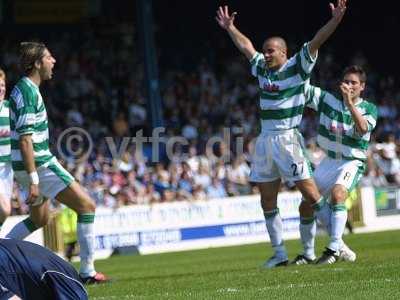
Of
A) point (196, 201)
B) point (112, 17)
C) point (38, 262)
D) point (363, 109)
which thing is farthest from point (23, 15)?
point (38, 262)

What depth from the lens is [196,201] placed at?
23.5 meters

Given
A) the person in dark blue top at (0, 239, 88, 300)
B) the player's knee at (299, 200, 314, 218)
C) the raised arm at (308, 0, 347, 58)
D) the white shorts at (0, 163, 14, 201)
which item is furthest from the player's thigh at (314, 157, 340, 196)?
the person in dark blue top at (0, 239, 88, 300)

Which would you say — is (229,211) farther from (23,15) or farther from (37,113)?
(37,113)

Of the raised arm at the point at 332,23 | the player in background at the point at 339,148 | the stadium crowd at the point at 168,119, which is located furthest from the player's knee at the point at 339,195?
the stadium crowd at the point at 168,119

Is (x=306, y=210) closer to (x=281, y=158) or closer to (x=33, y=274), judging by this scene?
(x=281, y=158)

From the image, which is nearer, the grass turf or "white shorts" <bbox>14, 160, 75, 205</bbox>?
the grass turf

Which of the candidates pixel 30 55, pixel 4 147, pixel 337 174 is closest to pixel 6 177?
pixel 4 147

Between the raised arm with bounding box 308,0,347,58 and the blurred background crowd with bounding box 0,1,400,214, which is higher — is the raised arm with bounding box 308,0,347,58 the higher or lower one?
the higher one

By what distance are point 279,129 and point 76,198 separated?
2.54 meters

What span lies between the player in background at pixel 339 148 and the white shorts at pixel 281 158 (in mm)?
519

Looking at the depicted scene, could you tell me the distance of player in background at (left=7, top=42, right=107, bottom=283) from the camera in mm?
10820

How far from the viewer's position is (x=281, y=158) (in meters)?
12.3

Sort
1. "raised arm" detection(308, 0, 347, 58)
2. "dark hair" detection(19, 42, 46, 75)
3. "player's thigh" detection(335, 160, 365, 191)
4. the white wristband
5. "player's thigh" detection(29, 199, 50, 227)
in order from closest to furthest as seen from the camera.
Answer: the white wristband, "dark hair" detection(19, 42, 46, 75), "player's thigh" detection(29, 199, 50, 227), "raised arm" detection(308, 0, 347, 58), "player's thigh" detection(335, 160, 365, 191)

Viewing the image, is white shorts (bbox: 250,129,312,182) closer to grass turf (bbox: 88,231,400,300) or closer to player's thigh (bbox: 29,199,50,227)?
grass turf (bbox: 88,231,400,300)
